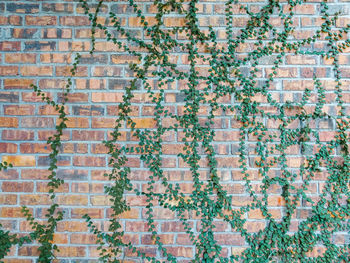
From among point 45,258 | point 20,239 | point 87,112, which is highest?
point 87,112

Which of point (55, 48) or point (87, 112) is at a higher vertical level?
point (55, 48)

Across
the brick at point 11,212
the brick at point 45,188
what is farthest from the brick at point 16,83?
the brick at point 11,212

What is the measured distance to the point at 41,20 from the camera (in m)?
1.72

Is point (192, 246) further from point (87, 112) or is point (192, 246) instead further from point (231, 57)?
point (231, 57)

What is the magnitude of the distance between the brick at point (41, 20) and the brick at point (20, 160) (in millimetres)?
845

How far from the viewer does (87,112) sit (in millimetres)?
1719

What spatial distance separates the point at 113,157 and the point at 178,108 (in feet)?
1.69

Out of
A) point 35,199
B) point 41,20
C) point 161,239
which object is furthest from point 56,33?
point 161,239

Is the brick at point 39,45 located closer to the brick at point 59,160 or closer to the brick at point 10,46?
the brick at point 10,46

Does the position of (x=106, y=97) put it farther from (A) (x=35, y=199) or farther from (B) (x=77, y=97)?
(A) (x=35, y=199)

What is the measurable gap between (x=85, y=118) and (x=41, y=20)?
68cm

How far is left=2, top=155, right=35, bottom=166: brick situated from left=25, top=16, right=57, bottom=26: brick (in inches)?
33.3

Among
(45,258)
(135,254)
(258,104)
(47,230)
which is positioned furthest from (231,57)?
(45,258)

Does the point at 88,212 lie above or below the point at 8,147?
below
